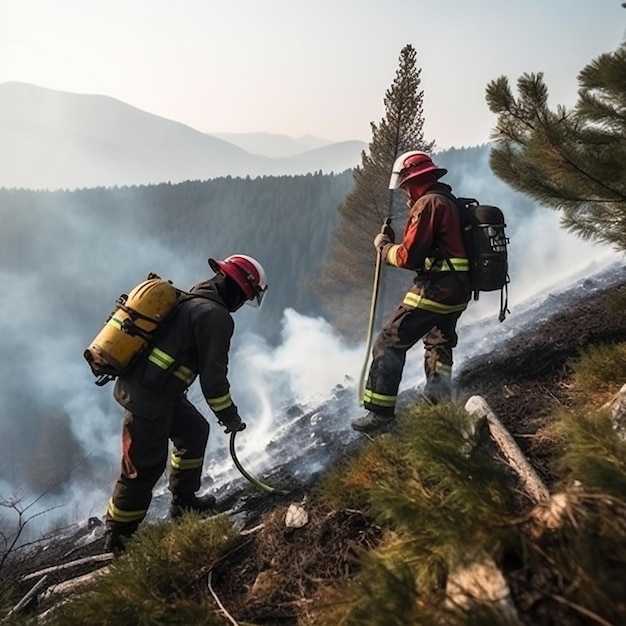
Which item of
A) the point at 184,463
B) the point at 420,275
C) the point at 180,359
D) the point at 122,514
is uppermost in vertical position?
the point at 420,275

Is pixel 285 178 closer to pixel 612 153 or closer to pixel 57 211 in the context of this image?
pixel 57 211

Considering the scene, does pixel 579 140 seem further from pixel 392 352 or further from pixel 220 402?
pixel 220 402

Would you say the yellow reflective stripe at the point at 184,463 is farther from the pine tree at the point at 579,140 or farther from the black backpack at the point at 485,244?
the pine tree at the point at 579,140

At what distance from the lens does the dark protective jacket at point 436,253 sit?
4.41 m

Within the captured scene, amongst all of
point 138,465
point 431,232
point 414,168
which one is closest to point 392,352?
point 431,232

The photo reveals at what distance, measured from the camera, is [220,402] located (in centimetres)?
425

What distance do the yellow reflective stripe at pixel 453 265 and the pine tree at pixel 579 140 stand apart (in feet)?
3.22

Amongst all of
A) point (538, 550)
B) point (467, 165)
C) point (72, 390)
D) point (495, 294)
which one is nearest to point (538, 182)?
point (538, 550)

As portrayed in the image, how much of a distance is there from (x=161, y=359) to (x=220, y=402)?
57cm

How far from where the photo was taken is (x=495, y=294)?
29.6 metres

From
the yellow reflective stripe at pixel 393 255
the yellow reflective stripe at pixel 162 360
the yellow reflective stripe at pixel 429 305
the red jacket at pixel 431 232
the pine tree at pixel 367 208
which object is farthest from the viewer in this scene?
the pine tree at pixel 367 208

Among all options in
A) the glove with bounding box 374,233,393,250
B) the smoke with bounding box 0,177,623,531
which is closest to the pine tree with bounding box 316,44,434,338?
the smoke with bounding box 0,177,623,531

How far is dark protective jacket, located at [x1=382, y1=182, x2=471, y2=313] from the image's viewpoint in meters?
4.41

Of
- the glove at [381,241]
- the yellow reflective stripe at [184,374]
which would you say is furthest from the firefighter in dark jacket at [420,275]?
the yellow reflective stripe at [184,374]
